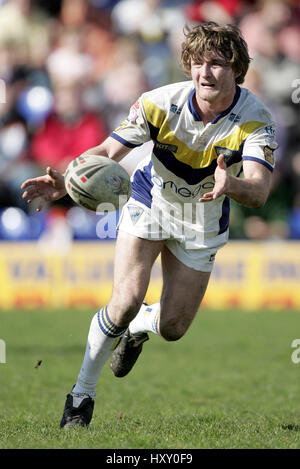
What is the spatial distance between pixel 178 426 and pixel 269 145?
6.68 ft

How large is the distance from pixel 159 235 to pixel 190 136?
2.51 feet

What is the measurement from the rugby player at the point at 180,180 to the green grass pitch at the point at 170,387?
65 centimetres

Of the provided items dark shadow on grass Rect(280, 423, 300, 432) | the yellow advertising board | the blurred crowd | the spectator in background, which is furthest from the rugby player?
the spectator in background

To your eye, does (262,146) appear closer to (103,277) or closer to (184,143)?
(184,143)

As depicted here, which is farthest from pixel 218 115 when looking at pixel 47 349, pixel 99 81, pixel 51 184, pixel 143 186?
pixel 99 81

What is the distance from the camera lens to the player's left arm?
4.43 m

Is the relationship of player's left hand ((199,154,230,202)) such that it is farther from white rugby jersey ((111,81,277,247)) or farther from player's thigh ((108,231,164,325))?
player's thigh ((108,231,164,325))

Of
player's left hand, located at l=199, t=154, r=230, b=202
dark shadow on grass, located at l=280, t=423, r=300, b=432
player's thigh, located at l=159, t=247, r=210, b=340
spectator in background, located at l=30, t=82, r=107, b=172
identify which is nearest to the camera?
player's left hand, located at l=199, t=154, r=230, b=202

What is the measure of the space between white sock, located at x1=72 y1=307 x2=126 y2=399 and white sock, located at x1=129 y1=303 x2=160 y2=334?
22.6 inches

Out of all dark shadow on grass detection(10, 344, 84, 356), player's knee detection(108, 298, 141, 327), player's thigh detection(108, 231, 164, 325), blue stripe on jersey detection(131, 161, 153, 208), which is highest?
blue stripe on jersey detection(131, 161, 153, 208)

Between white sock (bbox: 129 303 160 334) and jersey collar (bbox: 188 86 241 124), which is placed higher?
jersey collar (bbox: 188 86 241 124)

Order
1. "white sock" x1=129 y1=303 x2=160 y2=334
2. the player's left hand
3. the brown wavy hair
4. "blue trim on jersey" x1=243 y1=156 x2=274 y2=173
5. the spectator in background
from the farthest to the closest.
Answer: the spectator in background, "white sock" x1=129 y1=303 x2=160 y2=334, the brown wavy hair, "blue trim on jersey" x1=243 y1=156 x2=274 y2=173, the player's left hand

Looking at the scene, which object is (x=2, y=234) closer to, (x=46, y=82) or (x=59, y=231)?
(x=59, y=231)

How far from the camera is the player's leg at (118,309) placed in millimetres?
5387
